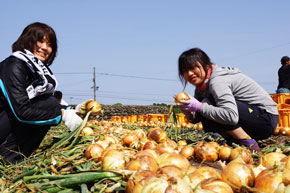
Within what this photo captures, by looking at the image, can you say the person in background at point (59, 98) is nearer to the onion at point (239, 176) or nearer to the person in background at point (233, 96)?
the person in background at point (233, 96)

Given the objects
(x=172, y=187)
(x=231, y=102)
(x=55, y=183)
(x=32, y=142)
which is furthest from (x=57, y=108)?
(x=172, y=187)

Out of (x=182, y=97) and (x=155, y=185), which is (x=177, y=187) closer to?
(x=155, y=185)

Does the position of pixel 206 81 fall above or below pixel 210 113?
above

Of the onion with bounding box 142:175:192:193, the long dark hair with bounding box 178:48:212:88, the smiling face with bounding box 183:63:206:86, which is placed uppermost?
the long dark hair with bounding box 178:48:212:88

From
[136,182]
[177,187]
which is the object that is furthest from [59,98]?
[177,187]

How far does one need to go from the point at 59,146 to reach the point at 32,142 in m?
0.40

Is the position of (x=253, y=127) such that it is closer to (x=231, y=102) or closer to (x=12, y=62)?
(x=231, y=102)

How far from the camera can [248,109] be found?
9.10ft

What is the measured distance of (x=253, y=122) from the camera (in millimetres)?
2779

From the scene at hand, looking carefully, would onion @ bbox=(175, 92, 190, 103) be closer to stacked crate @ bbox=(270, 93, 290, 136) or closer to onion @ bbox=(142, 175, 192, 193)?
onion @ bbox=(142, 175, 192, 193)

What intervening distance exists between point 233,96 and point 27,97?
1.91m

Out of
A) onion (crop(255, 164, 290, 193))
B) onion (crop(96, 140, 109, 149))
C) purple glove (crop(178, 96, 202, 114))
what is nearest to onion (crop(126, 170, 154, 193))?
onion (crop(255, 164, 290, 193))

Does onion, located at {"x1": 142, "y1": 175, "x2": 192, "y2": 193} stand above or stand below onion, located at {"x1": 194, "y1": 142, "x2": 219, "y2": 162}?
above

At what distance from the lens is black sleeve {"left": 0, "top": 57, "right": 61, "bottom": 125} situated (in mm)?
2107
